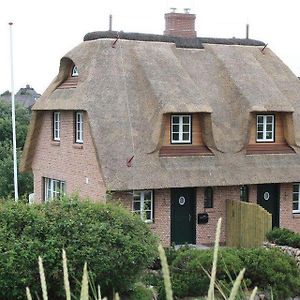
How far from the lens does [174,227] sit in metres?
23.8

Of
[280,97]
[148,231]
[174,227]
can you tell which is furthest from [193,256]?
[280,97]

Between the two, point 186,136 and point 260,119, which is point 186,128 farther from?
point 260,119

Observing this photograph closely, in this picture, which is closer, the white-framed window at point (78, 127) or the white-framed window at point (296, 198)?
the white-framed window at point (78, 127)

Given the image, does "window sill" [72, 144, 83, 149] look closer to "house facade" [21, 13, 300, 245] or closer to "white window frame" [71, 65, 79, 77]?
"house facade" [21, 13, 300, 245]

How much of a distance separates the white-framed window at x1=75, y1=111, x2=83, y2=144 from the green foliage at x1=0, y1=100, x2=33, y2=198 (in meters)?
5.54

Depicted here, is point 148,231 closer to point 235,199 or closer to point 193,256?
point 193,256

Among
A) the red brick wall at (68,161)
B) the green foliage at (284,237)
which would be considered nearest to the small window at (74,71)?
the red brick wall at (68,161)

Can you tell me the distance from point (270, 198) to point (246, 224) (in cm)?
235

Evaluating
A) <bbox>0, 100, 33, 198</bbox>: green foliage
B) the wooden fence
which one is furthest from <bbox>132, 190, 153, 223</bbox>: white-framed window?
<bbox>0, 100, 33, 198</bbox>: green foliage

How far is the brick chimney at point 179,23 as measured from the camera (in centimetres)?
2747

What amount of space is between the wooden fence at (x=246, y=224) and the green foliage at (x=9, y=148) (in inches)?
357

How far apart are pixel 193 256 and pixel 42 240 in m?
4.24

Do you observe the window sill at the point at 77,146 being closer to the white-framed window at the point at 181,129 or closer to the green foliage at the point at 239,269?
the white-framed window at the point at 181,129

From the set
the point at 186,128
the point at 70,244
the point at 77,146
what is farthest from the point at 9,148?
the point at 70,244
